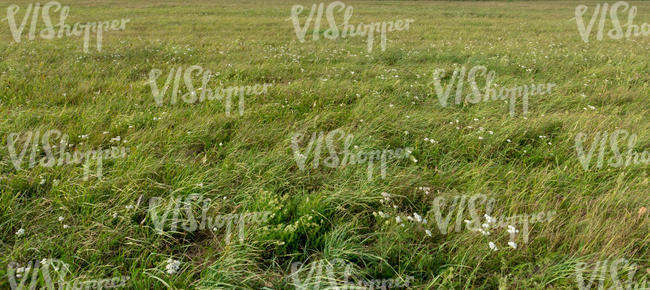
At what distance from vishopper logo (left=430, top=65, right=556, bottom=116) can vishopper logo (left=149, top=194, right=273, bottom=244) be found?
4.19 meters

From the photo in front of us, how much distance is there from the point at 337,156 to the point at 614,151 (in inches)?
133

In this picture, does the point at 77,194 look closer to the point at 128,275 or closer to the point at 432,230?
the point at 128,275

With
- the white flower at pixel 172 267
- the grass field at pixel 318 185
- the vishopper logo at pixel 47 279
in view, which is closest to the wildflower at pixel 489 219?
the grass field at pixel 318 185

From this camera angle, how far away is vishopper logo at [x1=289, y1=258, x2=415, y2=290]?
2176 millimetres

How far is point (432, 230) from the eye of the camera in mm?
2729

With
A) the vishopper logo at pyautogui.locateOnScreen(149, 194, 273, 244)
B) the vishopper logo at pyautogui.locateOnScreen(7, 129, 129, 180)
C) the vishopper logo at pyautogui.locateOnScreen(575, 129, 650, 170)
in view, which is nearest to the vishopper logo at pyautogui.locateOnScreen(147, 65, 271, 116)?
the vishopper logo at pyautogui.locateOnScreen(7, 129, 129, 180)

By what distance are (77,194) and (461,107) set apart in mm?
5455

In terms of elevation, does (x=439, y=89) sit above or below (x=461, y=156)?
above

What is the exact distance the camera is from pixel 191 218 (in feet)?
8.98

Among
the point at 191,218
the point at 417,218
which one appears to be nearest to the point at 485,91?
the point at 417,218

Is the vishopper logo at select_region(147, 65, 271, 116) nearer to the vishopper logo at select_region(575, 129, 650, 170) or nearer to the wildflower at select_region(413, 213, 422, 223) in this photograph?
the wildflower at select_region(413, 213, 422, 223)

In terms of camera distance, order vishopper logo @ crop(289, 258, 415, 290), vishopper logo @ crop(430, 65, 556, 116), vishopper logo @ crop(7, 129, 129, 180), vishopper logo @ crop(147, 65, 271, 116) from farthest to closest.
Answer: vishopper logo @ crop(430, 65, 556, 116), vishopper logo @ crop(147, 65, 271, 116), vishopper logo @ crop(7, 129, 129, 180), vishopper logo @ crop(289, 258, 415, 290)

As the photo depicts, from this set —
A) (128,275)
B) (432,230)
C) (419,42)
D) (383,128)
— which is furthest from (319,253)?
(419,42)

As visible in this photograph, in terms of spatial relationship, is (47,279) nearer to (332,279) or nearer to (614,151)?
(332,279)
